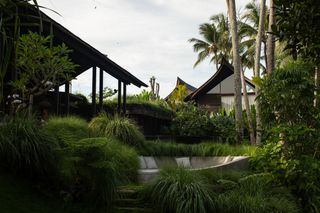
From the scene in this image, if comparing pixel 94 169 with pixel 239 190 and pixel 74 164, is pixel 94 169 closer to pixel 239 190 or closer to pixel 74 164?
pixel 74 164

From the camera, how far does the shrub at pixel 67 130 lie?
264 inches

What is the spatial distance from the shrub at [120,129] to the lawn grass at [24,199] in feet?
15.1

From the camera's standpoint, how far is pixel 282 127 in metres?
8.09

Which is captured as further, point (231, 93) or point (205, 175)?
point (231, 93)

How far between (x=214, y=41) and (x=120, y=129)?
3376 cm

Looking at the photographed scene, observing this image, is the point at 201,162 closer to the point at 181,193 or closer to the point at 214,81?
the point at 181,193

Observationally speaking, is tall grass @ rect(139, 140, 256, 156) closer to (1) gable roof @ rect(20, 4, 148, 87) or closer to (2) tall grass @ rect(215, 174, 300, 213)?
(1) gable roof @ rect(20, 4, 148, 87)

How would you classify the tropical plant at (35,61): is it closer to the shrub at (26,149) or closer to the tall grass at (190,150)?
the shrub at (26,149)

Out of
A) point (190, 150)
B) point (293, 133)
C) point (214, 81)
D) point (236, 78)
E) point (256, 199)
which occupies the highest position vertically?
point (214, 81)

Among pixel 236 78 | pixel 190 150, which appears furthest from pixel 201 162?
pixel 236 78

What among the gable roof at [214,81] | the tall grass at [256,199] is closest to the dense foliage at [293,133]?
the tall grass at [256,199]

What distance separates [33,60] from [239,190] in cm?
434

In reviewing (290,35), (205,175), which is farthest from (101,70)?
(290,35)

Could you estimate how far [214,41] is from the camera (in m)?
43.7
